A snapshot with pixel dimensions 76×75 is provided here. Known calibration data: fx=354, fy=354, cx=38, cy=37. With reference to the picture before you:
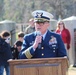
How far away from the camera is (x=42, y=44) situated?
152 inches

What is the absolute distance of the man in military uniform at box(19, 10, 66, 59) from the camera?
12.3 ft

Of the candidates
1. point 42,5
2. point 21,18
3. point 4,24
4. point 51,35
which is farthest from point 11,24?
point 21,18

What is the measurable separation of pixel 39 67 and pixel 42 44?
50 centimetres

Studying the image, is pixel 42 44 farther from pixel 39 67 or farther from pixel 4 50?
pixel 4 50

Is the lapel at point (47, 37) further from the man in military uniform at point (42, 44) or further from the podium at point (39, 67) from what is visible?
the podium at point (39, 67)

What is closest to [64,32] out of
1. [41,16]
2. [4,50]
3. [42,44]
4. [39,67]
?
[4,50]

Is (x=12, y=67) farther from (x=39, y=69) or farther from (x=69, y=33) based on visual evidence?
(x=69, y=33)

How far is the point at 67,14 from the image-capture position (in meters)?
36.2

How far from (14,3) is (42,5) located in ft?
30.0

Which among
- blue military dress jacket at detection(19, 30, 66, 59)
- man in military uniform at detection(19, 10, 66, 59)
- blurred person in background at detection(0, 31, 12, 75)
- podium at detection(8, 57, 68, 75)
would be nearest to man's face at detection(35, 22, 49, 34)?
man in military uniform at detection(19, 10, 66, 59)

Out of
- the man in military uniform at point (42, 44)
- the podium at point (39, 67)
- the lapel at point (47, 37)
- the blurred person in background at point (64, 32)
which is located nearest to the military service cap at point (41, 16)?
the man in military uniform at point (42, 44)

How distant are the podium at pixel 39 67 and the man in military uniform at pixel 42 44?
1.00ft

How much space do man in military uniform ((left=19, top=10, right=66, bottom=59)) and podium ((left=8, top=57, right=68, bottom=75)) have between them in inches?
12.0

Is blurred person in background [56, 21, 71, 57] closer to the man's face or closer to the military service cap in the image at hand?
the military service cap
